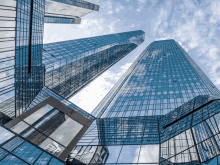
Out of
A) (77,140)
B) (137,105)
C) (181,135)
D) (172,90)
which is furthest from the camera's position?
(172,90)

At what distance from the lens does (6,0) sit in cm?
2436

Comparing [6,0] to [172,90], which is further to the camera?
[172,90]

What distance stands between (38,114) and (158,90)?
43.5 metres

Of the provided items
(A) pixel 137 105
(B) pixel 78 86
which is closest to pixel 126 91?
(A) pixel 137 105

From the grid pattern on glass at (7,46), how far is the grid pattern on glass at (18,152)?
15.2 m

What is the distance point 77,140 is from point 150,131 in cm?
1232

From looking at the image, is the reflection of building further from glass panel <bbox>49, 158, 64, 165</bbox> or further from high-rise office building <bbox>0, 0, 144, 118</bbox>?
high-rise office building <bbox>0, 0, 144, 118</bbox>

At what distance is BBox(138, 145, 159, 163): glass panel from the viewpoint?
1899cm

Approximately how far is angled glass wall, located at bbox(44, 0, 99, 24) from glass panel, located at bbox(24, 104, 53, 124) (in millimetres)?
49469

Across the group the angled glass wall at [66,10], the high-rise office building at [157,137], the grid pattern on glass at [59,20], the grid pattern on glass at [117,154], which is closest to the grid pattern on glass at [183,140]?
the high-rise office building at [157,137]

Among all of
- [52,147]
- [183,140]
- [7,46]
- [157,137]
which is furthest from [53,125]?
[183,140]

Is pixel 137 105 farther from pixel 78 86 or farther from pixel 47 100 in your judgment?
pixel 78 86

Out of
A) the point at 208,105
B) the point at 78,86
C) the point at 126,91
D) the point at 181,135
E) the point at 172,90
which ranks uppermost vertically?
the point at 208,105

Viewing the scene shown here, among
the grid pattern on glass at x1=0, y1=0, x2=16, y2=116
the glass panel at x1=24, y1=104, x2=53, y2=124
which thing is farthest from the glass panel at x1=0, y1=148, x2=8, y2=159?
the grid pattern on glass at x1=0, y1=0, x2=16, y2=116
